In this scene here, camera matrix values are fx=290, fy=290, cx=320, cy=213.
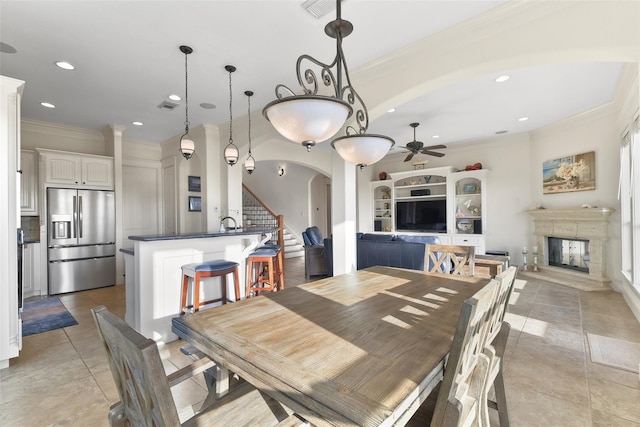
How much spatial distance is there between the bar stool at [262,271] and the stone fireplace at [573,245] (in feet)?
15.3

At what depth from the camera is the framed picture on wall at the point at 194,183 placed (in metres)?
5.69

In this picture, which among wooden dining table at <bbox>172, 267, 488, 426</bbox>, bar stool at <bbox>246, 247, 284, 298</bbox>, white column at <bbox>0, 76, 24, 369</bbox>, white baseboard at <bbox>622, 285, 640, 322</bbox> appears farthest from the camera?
bar stool at <bbox>246, 247, 284, 298</bbox>

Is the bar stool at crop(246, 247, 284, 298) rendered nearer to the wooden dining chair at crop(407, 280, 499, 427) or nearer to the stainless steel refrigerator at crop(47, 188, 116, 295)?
the wooden dining chair at crop(407, 280, 499, 427)

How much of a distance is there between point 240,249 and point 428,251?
212 centimetres

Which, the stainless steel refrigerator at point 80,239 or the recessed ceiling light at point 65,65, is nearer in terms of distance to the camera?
the recessed ceiling light at point 65,65

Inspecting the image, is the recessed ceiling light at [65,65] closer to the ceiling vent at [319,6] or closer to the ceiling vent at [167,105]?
the ceiling vent at [167,105]

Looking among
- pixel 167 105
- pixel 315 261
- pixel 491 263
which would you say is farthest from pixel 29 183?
pixel 491 263

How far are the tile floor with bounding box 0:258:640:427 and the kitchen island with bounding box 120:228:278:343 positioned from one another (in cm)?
31

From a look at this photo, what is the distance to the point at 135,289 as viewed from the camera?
275 centimetres

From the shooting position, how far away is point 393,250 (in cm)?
433

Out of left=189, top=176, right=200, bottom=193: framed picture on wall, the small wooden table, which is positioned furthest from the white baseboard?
left=189, top=176, right=200, bottom=193: framed picture on wall

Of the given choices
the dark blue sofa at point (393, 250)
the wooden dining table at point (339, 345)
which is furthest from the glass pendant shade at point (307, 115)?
the dark blue sofa at point (393, 250)

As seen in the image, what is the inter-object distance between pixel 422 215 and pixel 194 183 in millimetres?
5230

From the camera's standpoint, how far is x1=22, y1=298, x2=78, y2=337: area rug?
3092 millimetres
